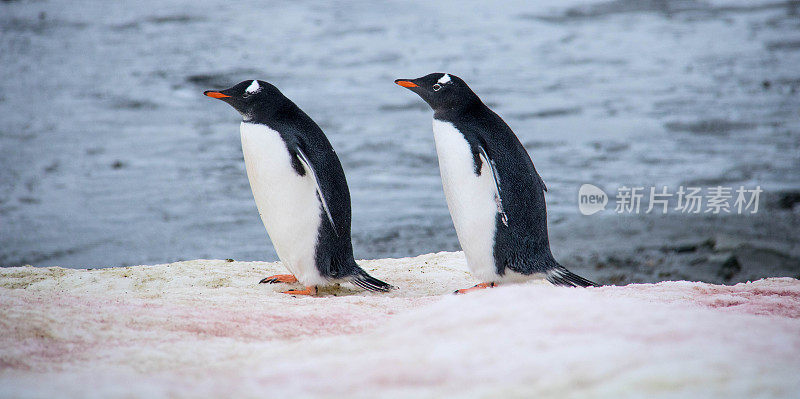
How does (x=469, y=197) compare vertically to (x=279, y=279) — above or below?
above

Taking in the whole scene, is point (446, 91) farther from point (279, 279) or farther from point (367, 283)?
point (279, 279)

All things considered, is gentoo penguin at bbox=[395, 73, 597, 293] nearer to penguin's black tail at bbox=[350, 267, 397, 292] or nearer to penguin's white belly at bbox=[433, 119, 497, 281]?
penguin's white belly at bbox=[433, 119, 497, 281]

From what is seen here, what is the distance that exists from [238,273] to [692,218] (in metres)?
2.31

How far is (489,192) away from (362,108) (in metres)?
4.47

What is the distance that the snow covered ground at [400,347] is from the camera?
3.21 feet

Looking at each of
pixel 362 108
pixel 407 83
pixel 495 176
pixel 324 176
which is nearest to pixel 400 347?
pixel 495 176

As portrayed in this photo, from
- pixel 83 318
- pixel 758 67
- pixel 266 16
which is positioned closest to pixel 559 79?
pixel 758 67

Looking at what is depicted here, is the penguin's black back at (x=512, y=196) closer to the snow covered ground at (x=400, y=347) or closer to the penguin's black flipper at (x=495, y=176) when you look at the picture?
Result: the penguin's black flipper at (x=495, y=176)

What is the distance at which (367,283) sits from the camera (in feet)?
7.45

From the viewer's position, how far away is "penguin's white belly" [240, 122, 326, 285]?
85.4 inches

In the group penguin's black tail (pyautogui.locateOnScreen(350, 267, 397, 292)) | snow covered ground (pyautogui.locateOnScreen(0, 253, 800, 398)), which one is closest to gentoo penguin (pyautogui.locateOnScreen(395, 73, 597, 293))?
penguin's black tail (pyautogui.locateOnScreen(350, 267, 397, 292))

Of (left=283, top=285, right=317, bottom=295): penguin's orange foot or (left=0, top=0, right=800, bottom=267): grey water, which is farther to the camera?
(left=0, top=0, right=800, bottom=267): grey water

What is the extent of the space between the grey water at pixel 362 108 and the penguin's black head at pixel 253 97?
5.13 ft

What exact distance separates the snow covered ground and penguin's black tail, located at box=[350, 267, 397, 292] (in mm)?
356
